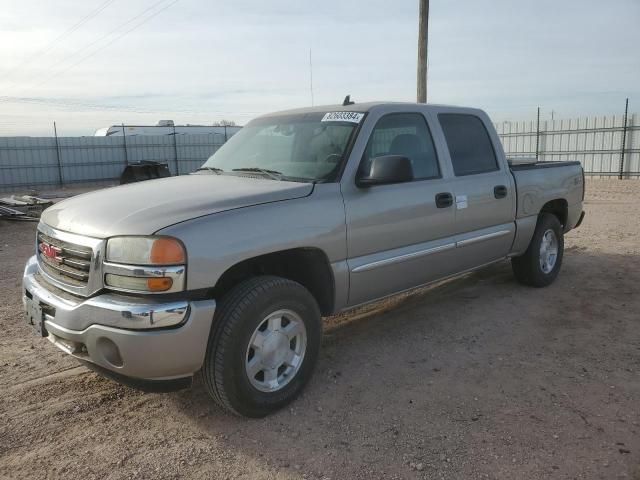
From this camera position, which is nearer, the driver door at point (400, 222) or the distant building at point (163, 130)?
the driver door at point (400, 222)

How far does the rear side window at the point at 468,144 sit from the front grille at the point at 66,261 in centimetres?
292

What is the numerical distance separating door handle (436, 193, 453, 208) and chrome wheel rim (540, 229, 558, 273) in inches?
74.1

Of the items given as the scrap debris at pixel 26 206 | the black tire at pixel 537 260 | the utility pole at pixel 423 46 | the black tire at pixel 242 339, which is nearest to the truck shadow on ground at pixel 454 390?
the black tire at pixel 242 339

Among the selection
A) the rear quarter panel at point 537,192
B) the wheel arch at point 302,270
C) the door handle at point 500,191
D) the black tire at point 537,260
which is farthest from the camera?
the black tire at point 537,260

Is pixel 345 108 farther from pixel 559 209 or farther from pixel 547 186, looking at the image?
pixel 559 209

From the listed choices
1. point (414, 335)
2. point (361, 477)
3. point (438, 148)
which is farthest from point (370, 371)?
point (438, 148)

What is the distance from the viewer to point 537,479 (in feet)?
8.49

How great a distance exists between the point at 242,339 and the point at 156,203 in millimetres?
929

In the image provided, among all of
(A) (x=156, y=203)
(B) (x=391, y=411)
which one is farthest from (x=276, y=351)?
(A) (x=156, y=203)

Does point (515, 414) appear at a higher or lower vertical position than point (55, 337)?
lower

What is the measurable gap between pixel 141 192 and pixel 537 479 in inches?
110

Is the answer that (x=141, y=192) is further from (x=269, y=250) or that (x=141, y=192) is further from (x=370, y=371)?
(x=370, y=371)

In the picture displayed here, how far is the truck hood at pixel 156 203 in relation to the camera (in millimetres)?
2881

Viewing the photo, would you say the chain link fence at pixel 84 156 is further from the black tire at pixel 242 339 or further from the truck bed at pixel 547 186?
the black tire at pixel 242 339
